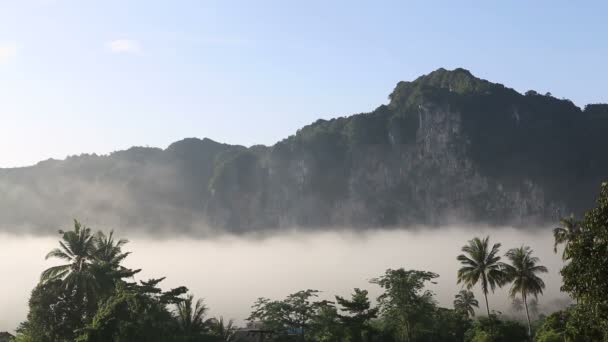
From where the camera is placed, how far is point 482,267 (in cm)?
7325

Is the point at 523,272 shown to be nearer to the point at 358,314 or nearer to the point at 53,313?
the point at 358,314

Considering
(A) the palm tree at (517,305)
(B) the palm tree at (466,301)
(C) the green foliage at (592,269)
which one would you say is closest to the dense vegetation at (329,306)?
(C) the green foliage at (592,269)

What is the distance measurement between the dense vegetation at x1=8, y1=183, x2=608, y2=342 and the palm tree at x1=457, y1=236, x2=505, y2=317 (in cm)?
12

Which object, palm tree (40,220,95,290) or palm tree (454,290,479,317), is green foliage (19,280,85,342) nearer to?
palm tree (40,220,95,290)

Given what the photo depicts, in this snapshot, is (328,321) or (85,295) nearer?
(85,295)

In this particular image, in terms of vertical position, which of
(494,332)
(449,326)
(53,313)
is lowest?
(449,326)

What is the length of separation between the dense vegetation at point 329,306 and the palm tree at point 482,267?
115 millimetres

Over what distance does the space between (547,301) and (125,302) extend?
6578 inches

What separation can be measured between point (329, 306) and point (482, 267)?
61.8 feet

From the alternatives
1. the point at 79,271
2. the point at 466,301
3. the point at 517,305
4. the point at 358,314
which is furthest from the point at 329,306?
the point at 517,305

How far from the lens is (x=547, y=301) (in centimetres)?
18850

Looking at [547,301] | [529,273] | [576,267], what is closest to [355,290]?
[529,273]

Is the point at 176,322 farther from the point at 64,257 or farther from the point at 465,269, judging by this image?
the point at 465,269

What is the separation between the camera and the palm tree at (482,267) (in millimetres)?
72875
